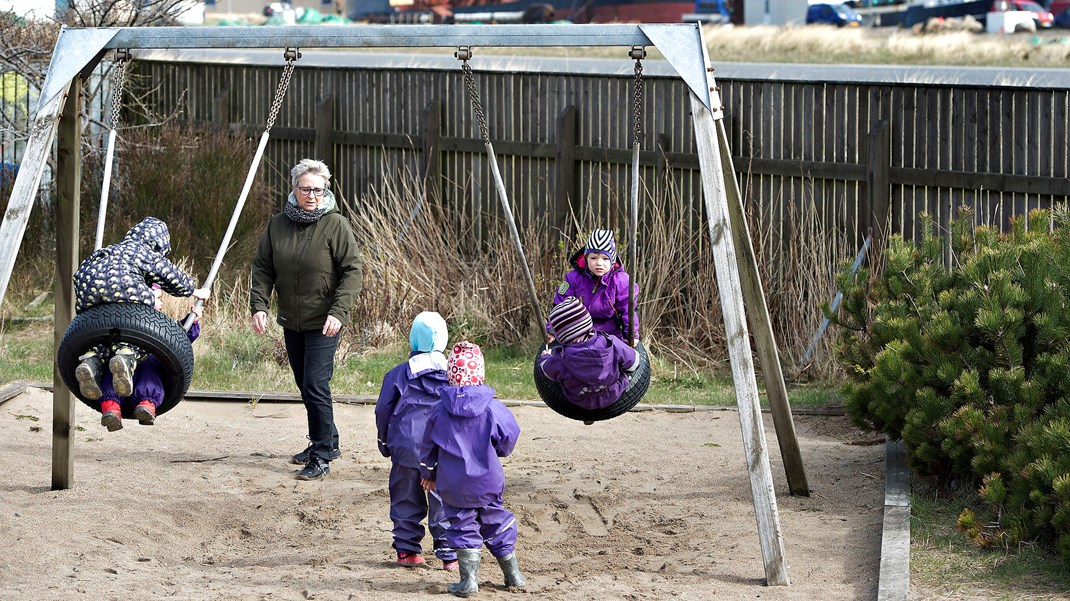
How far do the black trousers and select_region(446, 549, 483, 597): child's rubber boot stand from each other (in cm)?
200

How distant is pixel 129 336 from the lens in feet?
17.8

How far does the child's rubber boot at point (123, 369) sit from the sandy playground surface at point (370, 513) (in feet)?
2.32

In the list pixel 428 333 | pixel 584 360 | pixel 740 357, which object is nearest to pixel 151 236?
pixel 428 333

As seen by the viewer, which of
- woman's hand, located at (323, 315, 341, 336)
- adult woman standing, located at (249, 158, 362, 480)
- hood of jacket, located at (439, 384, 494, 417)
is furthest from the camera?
adult woman standing, located at (249, 158, 362, 480)

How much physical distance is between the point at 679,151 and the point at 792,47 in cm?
2148

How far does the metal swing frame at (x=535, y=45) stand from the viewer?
5359mm

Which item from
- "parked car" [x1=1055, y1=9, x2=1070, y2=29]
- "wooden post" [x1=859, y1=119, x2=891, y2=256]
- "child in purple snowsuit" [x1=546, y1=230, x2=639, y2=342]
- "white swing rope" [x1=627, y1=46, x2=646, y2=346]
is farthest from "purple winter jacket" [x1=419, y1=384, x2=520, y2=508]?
"parked car" [x1=1055, y1=9, x2=1070, y2=29]

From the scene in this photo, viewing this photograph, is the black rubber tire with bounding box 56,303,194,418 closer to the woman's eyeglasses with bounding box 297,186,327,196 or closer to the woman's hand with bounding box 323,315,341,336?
the woman's hand with bounding box 323,315,341,336

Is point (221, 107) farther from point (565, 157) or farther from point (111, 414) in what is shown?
point (111, 414)

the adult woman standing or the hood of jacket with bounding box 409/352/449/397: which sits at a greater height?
the adult woman standing

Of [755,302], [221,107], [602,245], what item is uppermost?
[221,107]

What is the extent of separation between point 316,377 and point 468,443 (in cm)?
204

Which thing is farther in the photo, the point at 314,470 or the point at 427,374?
the point at 314,470

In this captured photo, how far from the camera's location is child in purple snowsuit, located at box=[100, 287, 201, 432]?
5.57 meters
